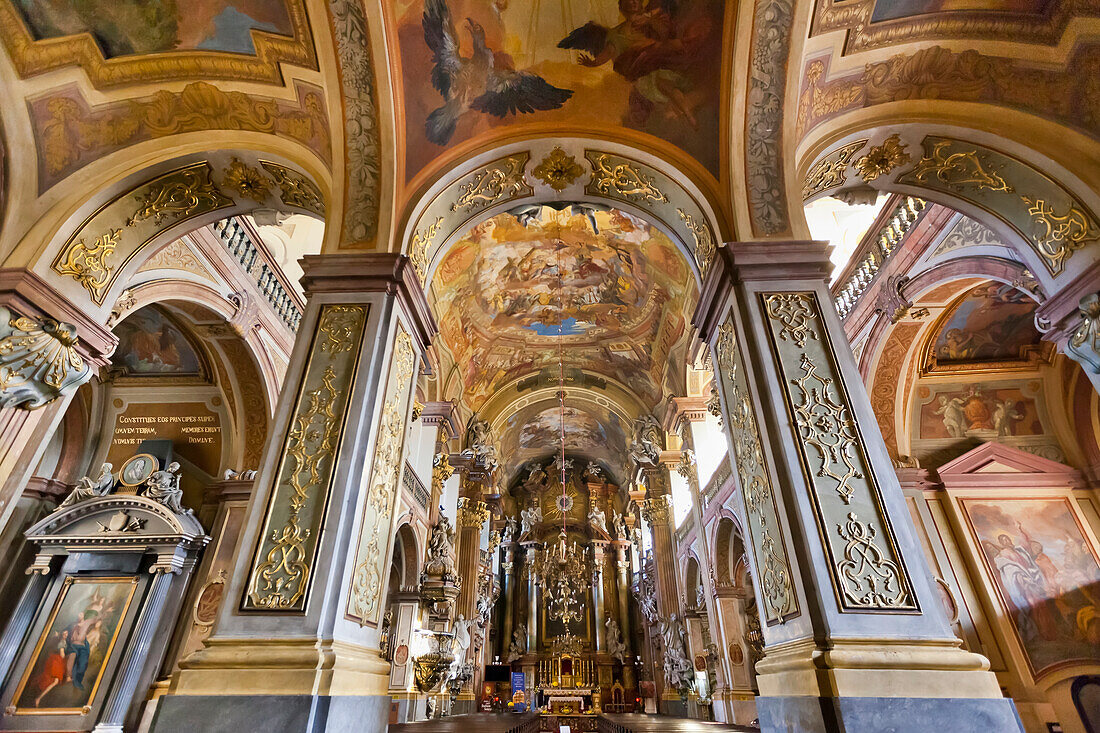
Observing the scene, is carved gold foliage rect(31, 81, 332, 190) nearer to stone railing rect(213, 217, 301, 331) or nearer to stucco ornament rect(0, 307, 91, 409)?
stucco ornament rect(0, 307, 91, 409)

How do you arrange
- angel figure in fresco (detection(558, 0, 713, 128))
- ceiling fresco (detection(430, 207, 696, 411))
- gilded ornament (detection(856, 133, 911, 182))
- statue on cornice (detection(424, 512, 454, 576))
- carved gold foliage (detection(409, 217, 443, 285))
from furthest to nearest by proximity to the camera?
statue on cornice (detection(424, 512, 454, 576)) < ceiling fresco (detection(430, 207, 696, 411)) < carved gold foliage (detection(409, 217, 443, 285)) < gilded ornament (detection(856, 133, 911, 182)) < angel figure in fresco (detection(558, 0, 713, 128))

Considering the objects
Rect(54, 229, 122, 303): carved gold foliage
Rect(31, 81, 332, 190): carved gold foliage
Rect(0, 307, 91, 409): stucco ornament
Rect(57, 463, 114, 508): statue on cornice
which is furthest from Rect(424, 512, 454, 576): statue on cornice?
Rect(31, 81, 332, 190): carved gold foliage

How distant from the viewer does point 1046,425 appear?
9273mm

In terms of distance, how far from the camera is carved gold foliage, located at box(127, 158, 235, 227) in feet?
19.7

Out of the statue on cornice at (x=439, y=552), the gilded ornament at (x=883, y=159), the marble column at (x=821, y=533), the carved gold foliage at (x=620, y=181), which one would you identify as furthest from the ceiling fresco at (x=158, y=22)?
the statue on cornice at (x=439, y=552)

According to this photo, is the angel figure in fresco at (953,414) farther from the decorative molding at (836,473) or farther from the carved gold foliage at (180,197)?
the carved gold foliage at (180,197)

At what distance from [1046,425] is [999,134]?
253 inches

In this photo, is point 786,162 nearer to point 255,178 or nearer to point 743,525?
point 743,525

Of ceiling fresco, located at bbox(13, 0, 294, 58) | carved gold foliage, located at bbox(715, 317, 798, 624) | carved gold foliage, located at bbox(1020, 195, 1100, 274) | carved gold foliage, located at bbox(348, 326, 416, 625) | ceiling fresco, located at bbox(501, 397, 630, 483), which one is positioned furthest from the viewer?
ceiling fresco, located at bbox(501, 397, 630, 483)

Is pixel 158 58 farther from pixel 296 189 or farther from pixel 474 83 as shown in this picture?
pixel 474 83

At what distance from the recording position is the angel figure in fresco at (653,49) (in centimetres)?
547

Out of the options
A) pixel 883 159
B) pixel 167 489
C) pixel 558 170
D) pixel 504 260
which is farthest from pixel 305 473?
pixel 504 260

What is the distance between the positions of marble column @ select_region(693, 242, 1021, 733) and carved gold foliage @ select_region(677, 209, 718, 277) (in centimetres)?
51

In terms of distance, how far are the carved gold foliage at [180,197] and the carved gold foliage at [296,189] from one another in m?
0.66
